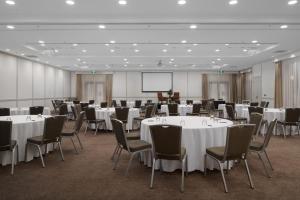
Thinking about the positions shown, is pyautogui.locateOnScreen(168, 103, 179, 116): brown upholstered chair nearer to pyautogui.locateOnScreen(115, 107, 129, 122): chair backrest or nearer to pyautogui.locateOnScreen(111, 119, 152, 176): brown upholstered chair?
pyautogui.locateOnScreen(115, 107, 129, 122): chair backrest

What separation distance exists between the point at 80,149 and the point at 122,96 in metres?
13.8

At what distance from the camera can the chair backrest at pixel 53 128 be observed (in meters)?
4.49

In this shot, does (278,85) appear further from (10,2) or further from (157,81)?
(10,2)

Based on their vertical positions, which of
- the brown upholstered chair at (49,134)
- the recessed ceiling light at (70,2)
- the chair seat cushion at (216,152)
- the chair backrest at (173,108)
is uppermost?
the recessed ceiling light at (70,2)

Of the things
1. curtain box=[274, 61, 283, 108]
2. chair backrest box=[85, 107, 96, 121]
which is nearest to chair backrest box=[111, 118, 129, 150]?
chair backrest box=[85, 107, 96, 121]

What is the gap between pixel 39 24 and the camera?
677 cm

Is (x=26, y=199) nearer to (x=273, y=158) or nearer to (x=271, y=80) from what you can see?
(x=273, y=158)

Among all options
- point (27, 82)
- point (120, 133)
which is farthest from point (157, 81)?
point (120, 133)

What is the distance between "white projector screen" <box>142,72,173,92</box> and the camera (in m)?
19.3

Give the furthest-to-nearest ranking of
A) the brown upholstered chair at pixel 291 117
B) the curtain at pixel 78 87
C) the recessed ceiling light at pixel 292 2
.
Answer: the curtain at pixel 78 87, the brown upholstered chair at pixel 291 117, the recessed ceiling light at pixel 292 2

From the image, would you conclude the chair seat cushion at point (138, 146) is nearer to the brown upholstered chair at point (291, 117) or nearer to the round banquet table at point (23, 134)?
the round banquet table at point (23, 134)

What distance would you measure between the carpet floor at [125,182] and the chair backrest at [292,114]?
2578mm

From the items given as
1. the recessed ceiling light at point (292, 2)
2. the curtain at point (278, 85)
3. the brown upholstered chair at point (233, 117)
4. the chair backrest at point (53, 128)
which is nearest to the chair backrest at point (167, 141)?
the chair backrest at point (53, 128)

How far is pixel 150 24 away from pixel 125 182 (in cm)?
453
